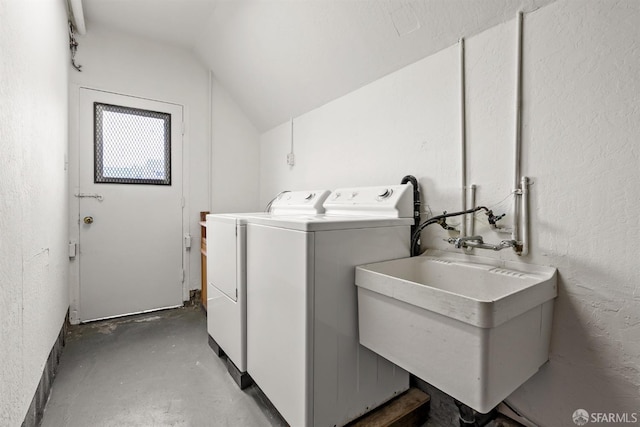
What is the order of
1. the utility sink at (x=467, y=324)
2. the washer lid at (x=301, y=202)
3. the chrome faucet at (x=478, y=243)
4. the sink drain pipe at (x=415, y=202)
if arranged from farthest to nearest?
the washer lid at (x=301, y=202) → the sink drain pipe at (x=415, y=202) → the chrome faucet at (x=478, y=243) → the utility sink at (x=467, y=324)

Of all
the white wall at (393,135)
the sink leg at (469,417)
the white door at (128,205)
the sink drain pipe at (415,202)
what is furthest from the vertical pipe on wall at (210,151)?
the sink leg at (469,417)

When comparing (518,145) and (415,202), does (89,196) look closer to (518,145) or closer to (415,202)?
(415,202)

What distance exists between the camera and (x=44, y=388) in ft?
5.04

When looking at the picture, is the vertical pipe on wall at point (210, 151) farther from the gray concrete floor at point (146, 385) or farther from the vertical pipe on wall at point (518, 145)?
the vertical pipe on wall at point (518, 145)

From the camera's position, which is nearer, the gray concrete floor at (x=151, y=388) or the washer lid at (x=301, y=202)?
the gray concrete floor at (x=151, y=388)

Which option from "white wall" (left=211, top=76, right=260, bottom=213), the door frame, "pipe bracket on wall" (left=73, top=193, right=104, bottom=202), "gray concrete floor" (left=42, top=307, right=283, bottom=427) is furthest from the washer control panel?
the door frame

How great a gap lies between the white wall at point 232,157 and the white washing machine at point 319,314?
1.80 m

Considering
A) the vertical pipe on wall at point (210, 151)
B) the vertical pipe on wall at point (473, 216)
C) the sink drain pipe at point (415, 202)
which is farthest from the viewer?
the vertical pipe on wall at point (210, 151)

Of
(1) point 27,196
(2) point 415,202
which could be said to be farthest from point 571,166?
(1) point 27,196

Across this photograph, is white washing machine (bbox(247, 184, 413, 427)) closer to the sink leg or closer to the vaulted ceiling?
the sink leg

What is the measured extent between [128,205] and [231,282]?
167 centimetres

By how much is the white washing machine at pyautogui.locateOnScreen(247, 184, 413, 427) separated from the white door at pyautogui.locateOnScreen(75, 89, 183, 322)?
5.82ft

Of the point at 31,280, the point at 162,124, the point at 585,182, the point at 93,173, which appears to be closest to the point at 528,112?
the point at 585,182

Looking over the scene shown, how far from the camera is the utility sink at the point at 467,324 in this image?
90 cm
